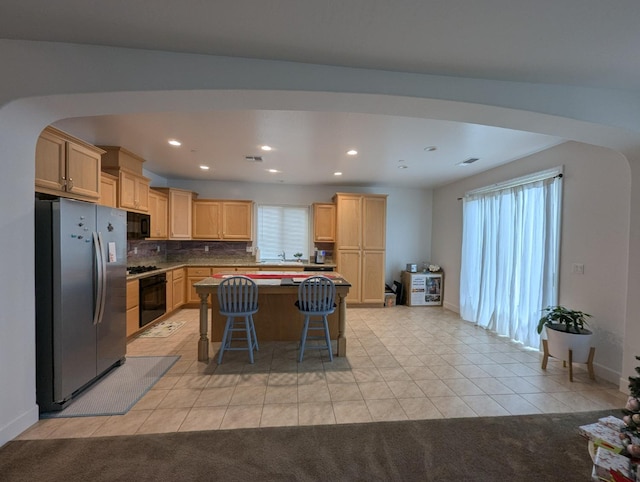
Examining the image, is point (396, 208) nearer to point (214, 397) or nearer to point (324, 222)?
point (324, 222)

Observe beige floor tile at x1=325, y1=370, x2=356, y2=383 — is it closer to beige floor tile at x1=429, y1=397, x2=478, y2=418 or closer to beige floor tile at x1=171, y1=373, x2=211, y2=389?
beige floor tile at x1=429, y1=397, x2=478, y2=418

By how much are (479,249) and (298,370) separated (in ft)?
12.4

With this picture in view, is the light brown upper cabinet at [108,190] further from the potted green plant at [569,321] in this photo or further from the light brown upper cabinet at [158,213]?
the potted green plant at [569,321]

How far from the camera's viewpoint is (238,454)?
1799 millimetres

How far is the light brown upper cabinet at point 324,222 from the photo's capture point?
19.4 feet

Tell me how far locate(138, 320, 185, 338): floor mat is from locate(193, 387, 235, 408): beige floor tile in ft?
6.09

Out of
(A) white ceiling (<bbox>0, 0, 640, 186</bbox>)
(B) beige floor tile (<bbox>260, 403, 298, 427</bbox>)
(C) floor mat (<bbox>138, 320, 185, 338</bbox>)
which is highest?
(A) white ceiling (<bbox>0, 0, 640, 186</bbox>)

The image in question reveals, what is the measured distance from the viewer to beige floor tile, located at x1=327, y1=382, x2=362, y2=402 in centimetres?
243

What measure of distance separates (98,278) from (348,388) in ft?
8.61

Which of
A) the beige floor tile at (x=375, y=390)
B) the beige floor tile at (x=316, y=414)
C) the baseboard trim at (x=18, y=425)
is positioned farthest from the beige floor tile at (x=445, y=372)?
the baseboard trim at (x=18, y=425)

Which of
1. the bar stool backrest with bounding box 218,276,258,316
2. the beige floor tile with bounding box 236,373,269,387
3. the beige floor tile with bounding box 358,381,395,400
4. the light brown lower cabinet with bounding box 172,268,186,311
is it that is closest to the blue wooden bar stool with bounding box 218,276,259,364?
the bar stool backrest with bounding box 218,276,258,316

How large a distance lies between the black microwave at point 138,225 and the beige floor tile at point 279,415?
11.5 feet

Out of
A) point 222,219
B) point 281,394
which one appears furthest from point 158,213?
point 281,394

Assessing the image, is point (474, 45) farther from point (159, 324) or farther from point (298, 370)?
point (159, 324)
